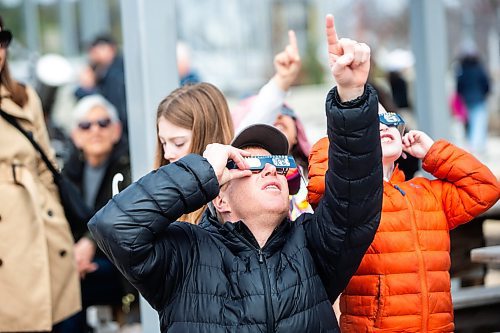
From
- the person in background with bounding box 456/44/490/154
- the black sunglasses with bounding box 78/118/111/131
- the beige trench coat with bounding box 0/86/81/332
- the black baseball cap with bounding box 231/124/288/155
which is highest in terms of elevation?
the black baseball cap with bounding box 231/124/288/155

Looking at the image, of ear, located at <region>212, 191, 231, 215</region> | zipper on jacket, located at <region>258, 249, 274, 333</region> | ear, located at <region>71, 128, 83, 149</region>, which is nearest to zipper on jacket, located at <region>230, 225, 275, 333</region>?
zipper on jacket, located at <region>258, 249, 274, 333</region>

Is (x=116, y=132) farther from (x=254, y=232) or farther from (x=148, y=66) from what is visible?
(x=254, y=232)

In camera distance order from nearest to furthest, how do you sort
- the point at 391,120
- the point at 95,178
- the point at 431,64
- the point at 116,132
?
the point at 391,120 → the point at 95,178 → the point at 116,132 → the point at 431,64

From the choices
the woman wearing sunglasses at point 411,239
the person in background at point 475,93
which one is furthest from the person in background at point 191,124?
the person in background at point 475,93

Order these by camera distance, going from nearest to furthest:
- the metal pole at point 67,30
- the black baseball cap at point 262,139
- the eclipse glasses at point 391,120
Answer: the black baseball cap at point 262,139, the eclipse glasses at point 391,120, the metal pole at point 67,30

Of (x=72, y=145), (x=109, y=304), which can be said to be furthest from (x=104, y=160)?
(x=109, y=304)

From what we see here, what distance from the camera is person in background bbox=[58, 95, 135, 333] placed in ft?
20.7

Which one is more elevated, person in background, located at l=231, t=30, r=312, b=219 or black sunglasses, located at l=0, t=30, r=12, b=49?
black sunglasses, located at l=0, t=30, r=12, b=49

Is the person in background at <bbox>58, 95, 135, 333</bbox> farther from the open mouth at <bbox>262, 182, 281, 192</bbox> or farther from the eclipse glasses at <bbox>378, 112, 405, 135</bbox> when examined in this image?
the open mouth at <bbox>262, 182, 281, 192</bbox>

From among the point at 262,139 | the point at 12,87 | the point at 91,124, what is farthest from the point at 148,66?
the point at 91,124

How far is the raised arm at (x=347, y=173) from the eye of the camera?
3.11m

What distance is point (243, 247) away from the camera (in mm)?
3375

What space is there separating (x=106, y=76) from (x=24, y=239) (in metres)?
5.32

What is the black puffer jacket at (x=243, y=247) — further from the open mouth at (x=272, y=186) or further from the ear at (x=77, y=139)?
the ear at (x=77, y=139)
